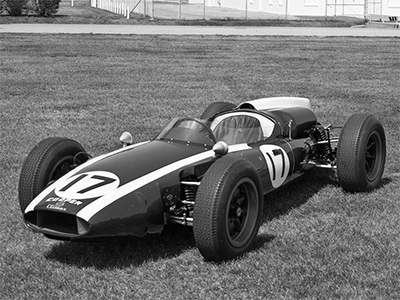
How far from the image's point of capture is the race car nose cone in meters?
6.07

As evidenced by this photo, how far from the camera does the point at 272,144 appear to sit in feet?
22.5

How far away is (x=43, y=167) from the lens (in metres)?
6.03

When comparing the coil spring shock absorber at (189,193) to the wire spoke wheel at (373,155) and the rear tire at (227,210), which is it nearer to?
the rear tire at (227,210)

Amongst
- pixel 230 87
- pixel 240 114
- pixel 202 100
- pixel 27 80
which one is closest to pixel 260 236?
pixel 240 114

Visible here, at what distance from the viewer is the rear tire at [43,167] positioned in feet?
19.6

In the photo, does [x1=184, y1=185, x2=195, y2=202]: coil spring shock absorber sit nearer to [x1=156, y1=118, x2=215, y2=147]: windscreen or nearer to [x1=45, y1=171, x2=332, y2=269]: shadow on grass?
[x1=45, y1=171, x2=332, y2=269]: shadow on grass

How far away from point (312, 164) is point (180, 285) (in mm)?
2812

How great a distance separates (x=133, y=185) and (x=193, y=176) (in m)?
0.62

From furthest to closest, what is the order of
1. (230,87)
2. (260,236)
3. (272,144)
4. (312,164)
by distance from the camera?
(230,87), (312,164), (272,144), (260,236)

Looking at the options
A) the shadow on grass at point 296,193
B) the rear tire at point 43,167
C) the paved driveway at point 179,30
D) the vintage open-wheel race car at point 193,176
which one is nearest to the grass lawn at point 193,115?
the shadow on grass at point 296,193

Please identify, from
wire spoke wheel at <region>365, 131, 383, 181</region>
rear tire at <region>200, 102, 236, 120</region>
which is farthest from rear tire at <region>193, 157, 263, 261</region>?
rear tire at <region>200, 102, 236, 120</region>

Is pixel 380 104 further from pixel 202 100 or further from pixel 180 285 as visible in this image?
pixel 180 285

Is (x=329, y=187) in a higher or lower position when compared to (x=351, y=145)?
lower

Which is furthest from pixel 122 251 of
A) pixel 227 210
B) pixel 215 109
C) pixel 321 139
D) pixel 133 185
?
pixel 321 139
